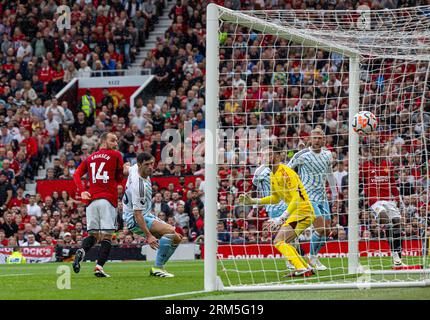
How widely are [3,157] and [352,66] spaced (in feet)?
47.2

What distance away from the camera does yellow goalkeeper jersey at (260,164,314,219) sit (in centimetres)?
1386

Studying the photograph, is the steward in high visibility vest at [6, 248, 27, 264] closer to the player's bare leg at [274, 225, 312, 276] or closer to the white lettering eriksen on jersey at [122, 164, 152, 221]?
the white lettering eriksen on jersey at [122, 164, 152, 221]

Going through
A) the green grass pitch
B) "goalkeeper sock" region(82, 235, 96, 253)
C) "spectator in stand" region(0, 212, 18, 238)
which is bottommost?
the green grass pitch

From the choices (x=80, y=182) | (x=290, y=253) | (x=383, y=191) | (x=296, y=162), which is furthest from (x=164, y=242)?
(x=383, y=191)

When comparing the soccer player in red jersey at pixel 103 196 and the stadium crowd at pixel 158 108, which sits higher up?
the stadium crowd at pixel 158 108

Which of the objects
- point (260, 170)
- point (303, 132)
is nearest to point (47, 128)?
point (303, 132)

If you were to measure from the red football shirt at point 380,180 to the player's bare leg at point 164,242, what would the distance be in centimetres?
392

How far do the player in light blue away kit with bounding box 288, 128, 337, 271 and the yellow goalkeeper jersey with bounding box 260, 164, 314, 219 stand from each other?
0.90 meters

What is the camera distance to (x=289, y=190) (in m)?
13.9

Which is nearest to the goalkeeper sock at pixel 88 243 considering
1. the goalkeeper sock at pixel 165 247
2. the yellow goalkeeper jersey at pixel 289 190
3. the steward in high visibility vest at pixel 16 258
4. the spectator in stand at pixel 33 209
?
A: the goalkeeper sock at pixel 165 247

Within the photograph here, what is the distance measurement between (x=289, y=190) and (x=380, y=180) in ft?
12.2

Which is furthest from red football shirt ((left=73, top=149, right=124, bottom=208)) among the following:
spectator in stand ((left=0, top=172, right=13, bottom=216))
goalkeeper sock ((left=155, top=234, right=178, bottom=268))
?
spectator in stand ((left=0, top=172, right=13, bottom=216))

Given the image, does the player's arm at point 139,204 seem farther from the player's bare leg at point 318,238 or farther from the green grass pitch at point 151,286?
the player's bare leg at point 318,238

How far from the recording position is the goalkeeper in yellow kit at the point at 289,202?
13484mm
